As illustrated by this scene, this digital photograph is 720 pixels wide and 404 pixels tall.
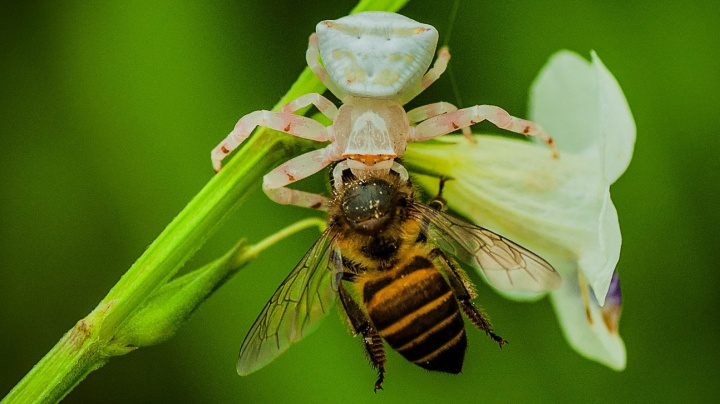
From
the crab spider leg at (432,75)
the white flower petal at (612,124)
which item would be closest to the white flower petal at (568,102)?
the white flower petal at (612,124)

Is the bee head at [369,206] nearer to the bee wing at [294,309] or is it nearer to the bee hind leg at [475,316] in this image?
the bee wing at [294,309]

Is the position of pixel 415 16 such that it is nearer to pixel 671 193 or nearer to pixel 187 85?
pixel 187 85

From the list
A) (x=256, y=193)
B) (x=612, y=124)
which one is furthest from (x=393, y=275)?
(x=256, y=193)

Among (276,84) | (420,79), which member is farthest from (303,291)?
(276,84)

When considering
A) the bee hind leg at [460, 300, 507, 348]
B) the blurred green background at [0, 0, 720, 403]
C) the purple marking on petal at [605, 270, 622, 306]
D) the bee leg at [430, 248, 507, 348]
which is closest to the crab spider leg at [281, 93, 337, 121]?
the bee leg at [430, 248, 507, 348]

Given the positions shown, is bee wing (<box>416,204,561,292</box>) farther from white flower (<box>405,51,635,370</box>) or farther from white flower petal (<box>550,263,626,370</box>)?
white flower petal (<box>550,263,626,370</box>)

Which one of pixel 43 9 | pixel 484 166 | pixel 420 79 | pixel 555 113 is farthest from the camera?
A: pixel 43 9

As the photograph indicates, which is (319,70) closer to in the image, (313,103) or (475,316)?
(313,103)
